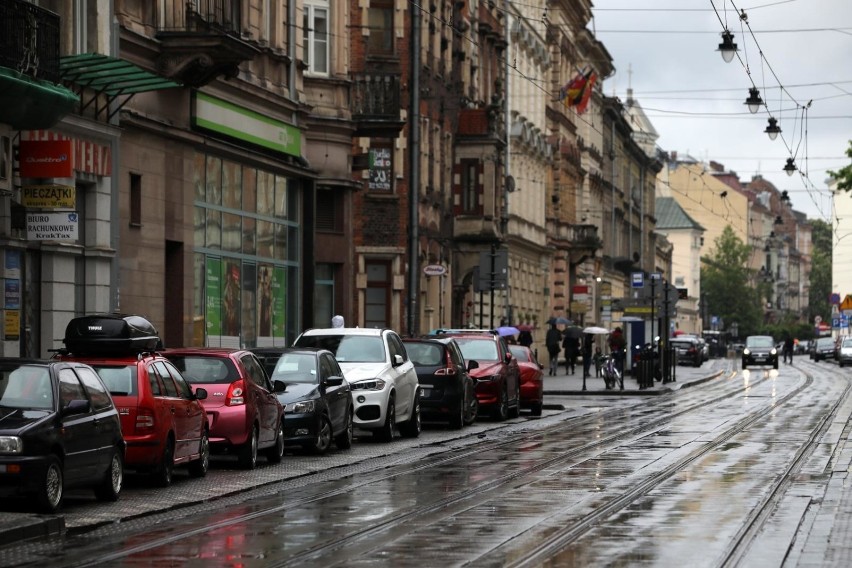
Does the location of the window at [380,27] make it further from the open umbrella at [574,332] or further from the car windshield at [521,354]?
the open umbrella at [574,332]

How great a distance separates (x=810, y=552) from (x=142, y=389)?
798 cm

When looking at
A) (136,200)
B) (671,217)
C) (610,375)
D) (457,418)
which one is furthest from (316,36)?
(671,217)

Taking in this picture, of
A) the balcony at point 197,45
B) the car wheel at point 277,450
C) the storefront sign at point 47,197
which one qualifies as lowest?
the car wheel at point 277,450

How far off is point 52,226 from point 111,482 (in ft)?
30.9

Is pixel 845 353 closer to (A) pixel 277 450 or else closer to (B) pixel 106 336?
(A) pixel 277 450

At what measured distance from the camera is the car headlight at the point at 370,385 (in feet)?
91.1

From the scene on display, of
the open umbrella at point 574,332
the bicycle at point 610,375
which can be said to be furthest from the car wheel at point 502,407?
the open umbrella at point 574,332

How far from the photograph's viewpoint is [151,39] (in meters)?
32.3

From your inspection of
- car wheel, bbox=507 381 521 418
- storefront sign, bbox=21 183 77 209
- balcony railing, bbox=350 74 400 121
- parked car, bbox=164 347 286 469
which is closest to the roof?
balcony railing, bbox=350 74 400 121

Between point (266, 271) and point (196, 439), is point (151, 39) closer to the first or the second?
point (266, 271)

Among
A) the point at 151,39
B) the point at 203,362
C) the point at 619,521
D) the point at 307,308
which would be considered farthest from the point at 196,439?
the point at 307,308

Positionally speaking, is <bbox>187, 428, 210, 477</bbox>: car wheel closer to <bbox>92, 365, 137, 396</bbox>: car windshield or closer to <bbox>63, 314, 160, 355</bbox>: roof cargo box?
<bbox>63, 314, 160, 355</bbox>: roof cargo box

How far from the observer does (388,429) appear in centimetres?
2816

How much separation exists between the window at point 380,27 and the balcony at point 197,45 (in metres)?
19.7
